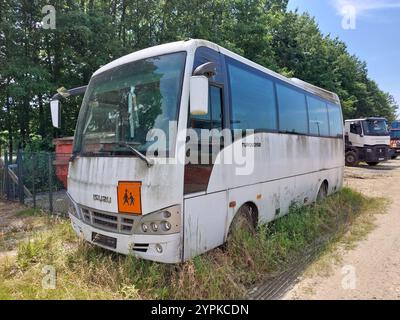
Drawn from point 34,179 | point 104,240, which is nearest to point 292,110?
point 104,240

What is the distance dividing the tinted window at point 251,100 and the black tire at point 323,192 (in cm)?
336

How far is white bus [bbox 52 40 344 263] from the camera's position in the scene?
361 centimetres

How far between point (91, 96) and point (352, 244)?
498 centimetres

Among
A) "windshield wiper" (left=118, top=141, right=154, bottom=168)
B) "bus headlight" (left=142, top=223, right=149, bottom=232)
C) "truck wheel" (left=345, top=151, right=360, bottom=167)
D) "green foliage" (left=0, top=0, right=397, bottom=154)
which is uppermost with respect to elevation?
"green foliage" (left=0, top=0, right=397, bottom=154)

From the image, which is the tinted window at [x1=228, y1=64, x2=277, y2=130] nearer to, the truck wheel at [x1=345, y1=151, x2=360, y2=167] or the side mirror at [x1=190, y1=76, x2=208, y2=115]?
the side mirror at [x1=190, y1=76, x2=208, y2=115]

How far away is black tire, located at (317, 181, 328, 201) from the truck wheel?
492 inches

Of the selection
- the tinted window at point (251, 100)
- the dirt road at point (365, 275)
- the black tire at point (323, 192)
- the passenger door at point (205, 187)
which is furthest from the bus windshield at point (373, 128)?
the passenger door at point (205, 187)

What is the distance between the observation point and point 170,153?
3.58 meters

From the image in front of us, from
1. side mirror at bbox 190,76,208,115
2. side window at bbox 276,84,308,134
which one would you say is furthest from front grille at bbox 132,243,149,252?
side window at bbox 276,84,308,134
